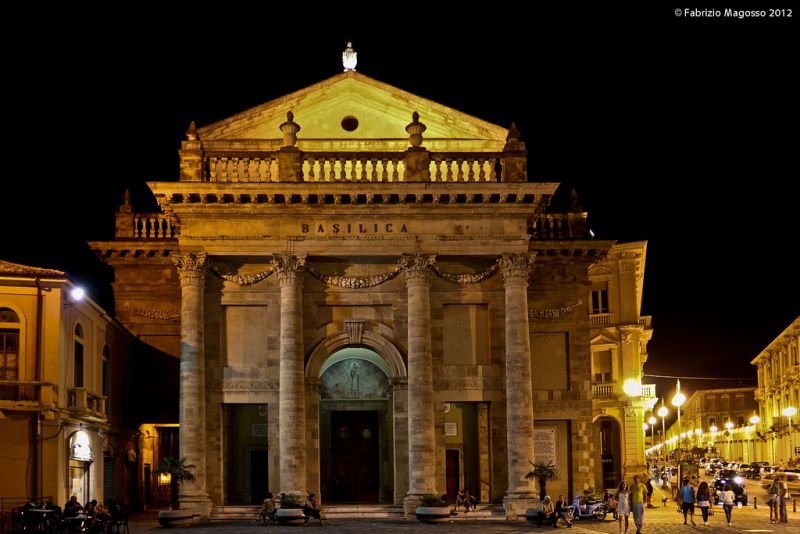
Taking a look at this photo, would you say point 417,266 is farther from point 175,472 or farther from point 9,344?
point 9,344

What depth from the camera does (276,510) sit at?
1283 inches

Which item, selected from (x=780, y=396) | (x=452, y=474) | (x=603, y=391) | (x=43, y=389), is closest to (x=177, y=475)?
(x=43, y=389)

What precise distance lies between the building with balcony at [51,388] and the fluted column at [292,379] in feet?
19.2

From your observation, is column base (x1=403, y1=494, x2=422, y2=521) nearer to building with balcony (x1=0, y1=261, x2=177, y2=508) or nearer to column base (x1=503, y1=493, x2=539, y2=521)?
column base (x1=503, y1=493, x2=539, y2=521)

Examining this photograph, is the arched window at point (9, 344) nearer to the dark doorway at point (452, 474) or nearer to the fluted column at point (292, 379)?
the fluted column at point (292, 379)

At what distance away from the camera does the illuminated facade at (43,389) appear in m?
28.6

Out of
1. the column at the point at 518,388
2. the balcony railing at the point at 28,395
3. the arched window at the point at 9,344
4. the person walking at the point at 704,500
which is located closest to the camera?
the balcony railing at the point at 28,395

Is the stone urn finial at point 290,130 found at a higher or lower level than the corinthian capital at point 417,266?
higher

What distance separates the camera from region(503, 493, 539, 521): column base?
34.9m

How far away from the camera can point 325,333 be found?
120 ft

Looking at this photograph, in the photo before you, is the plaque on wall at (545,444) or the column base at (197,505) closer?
the column base at (197,505)

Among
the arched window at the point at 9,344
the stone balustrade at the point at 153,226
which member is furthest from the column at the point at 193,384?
the arched window at the point at 9,344

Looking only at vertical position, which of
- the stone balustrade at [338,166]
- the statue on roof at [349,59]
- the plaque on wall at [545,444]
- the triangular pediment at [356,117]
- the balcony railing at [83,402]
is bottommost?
the plaque on wall at [545,444]

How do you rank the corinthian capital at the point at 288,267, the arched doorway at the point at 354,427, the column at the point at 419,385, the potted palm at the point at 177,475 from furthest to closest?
1. the arched doorway at the point at 354,427
2. the corinthian capital at the point at 288,267
3. the column at the point at 419,385
4. the potted palm at the point at 177,475
